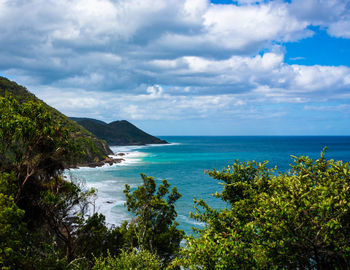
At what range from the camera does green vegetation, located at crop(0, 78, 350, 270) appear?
795 cm

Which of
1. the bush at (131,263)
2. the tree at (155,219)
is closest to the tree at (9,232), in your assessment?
the bush at (131,263)

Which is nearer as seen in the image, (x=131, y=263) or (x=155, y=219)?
(x=131, y=263)

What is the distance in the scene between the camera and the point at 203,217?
11977 millimetres

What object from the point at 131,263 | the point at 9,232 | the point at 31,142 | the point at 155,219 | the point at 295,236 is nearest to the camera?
the point at 295,236

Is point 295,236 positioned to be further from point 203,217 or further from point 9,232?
point 9,232

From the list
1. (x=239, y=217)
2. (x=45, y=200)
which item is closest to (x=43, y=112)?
(x=45, y=200)

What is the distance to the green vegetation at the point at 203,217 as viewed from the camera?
7952 mm

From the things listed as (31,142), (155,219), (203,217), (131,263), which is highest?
(31,142)

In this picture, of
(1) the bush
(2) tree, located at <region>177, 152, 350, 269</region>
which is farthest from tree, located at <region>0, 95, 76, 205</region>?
(2) tree, located at <region>177, 152, 350, 269</region>

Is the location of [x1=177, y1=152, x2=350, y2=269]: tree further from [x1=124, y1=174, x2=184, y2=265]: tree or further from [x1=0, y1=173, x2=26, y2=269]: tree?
[x1=124, y1=174, x2=184, y2=265]: tree

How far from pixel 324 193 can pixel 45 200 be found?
13649 mm

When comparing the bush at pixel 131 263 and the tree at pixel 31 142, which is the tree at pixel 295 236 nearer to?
the bush at pixel 131 263

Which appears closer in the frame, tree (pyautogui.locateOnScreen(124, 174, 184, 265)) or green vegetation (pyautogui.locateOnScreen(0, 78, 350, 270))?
green vegetation (pyautogui.locateOnScreen(0, 78, 350, 270))

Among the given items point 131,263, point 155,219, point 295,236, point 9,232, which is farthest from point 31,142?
point 295,236
